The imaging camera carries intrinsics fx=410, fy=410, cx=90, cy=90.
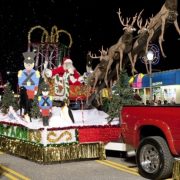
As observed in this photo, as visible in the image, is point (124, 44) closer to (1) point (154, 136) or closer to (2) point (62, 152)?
(2) point (62, 152)

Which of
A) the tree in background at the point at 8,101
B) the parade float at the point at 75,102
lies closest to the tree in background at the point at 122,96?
the parade float at the point at 75,102

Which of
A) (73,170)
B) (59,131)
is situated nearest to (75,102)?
(59,131)

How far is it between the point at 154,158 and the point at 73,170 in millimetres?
2273

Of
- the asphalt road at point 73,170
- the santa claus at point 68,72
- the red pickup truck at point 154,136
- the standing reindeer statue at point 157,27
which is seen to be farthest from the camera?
the santa claus at point 68,72

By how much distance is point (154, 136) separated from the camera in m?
8.78

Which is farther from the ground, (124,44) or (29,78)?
(124,44)

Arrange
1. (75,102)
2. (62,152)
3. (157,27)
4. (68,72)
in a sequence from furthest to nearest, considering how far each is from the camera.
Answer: (75,102)
(68,72)
(157,27)
(62,152)

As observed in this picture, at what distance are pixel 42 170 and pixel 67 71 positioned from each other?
7498 mm

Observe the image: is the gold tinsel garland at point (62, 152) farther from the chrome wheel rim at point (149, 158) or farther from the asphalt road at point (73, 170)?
the chrome wheel rim at point (149, 158)

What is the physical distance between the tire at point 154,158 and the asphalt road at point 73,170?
31cm

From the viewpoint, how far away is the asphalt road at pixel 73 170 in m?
9.09

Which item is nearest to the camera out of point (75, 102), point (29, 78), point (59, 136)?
point (59, 136)

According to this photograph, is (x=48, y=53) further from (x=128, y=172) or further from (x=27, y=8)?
(x=27, y=8)

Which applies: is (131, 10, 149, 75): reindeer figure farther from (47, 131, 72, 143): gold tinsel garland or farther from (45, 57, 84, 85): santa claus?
(47, 131, 72, 143): gold tinsel garland
